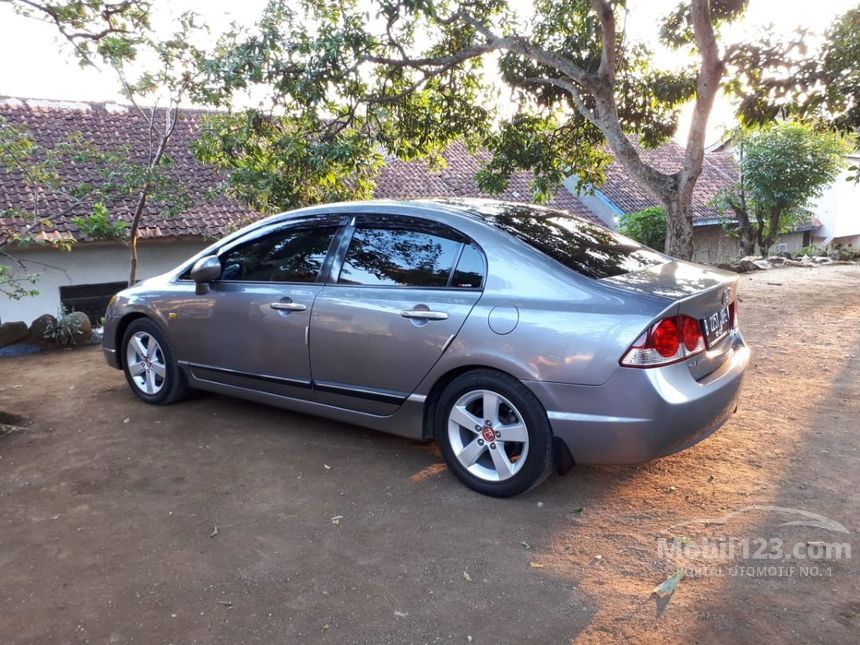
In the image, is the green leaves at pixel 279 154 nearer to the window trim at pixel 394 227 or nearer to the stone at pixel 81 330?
the stone at pixel 81 330

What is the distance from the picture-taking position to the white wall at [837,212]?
95.2 ft

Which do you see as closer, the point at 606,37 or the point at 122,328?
the point at 122,328

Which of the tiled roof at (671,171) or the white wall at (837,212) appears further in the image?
the white wall at (837,212)

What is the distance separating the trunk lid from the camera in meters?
3.19

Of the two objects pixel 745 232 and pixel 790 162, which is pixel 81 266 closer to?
pixel 790 162

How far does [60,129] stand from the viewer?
45.1 feet

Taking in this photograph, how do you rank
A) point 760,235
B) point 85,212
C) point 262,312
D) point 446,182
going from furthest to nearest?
point 446,182, point 760,235, point 85,212, point 262,312

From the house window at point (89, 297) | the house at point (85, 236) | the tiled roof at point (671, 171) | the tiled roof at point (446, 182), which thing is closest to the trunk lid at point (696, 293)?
the house at point (85, 236)

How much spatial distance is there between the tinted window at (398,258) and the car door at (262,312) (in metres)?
0.24

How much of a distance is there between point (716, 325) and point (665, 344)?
542 millimetres

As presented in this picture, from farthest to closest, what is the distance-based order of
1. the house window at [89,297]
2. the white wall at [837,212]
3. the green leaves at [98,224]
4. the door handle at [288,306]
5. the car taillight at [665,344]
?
the white wall at [837,212] → the house window at [89,297] → the green leaves at [98,224] → the door handle at [288,306] → the car taillight at [665,344]

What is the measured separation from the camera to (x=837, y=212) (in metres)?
29.1

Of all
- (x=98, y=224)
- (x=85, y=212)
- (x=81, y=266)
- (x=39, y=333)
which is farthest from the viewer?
→ (x=81, y=266)

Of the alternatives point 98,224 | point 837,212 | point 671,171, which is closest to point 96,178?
point 98,224
